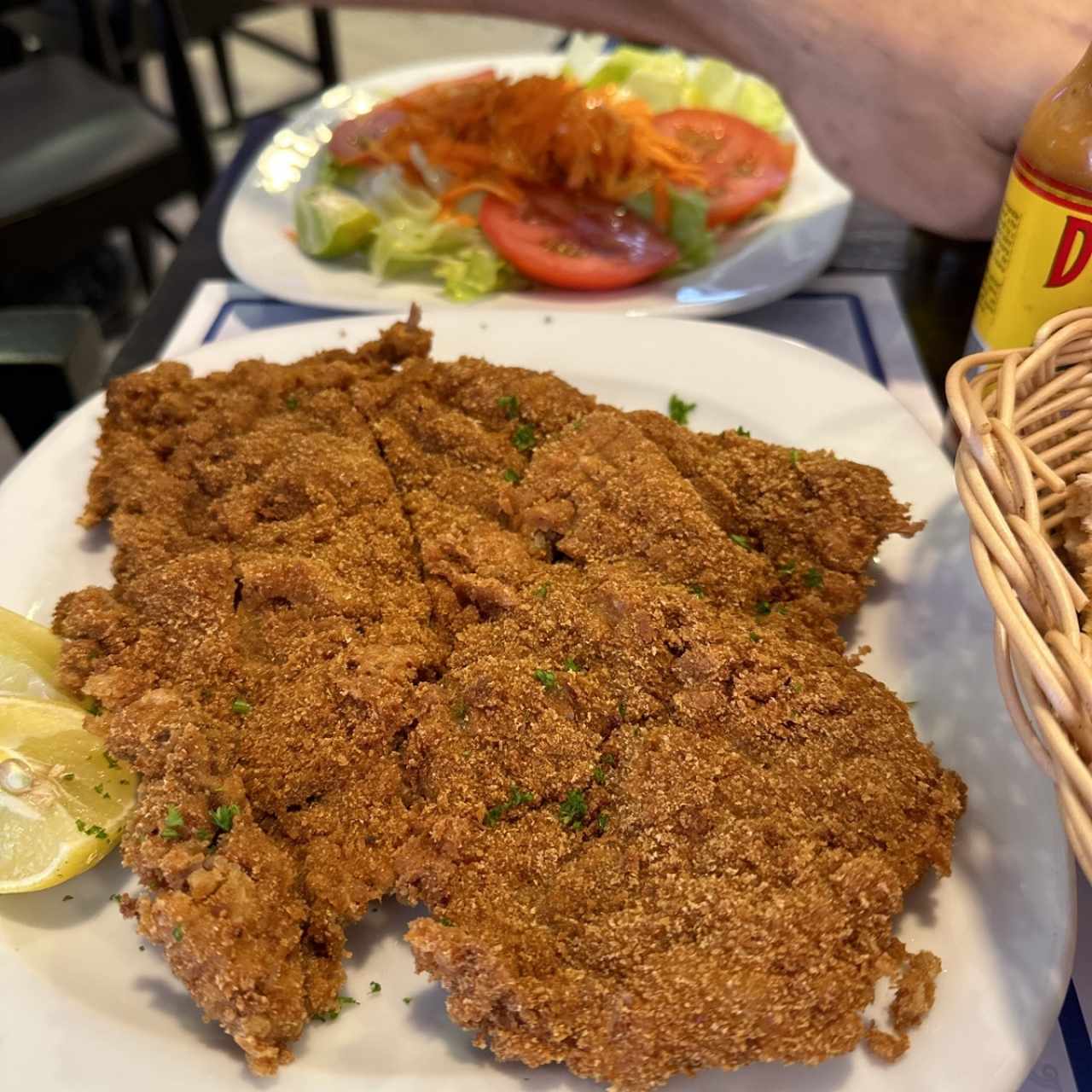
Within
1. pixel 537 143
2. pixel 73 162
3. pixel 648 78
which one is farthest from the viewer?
pixel 73 162

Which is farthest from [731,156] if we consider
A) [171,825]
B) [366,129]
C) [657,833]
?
[171,825]

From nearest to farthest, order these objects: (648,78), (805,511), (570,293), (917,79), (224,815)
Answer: (224,815), (805,511), (917,79), (570,293), (648,78)

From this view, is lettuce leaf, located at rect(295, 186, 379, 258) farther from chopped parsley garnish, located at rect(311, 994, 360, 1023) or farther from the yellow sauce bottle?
chopped parsley garnish, located at rect(311, 994, 360, 1023)

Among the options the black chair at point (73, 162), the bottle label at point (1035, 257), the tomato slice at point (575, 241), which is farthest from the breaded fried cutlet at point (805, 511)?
the black chair at point (73, 162)

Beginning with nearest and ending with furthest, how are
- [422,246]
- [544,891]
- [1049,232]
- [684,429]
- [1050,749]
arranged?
[1050,749] < [544,891] < [1049,232] < [684,429] < [422,246]

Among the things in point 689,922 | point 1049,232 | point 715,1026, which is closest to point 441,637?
point 689,922

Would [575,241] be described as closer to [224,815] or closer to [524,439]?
[524,439]

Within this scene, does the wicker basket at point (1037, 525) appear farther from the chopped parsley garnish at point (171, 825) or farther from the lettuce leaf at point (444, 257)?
the lettuce leaf at point (444, 257)

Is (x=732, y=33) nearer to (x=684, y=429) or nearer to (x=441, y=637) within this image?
(x=684, y=429)
